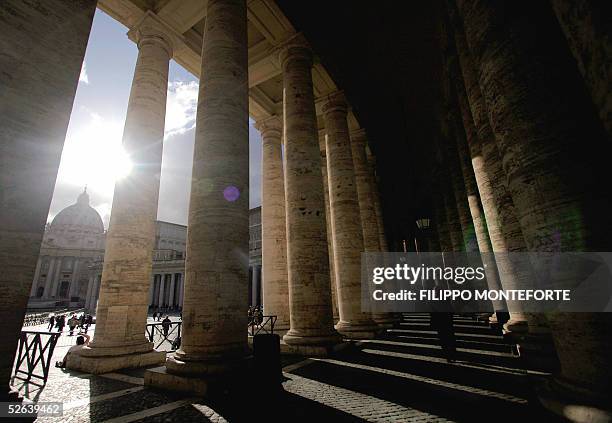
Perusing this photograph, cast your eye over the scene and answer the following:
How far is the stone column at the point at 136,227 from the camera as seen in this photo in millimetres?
10758

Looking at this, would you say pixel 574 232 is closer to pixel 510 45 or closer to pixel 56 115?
pixel 510 45

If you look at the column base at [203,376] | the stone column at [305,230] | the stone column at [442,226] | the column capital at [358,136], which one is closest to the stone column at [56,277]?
the column capital at [358,136]

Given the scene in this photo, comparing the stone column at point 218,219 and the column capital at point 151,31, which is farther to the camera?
the column capital at point 151,31

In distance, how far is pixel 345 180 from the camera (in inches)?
691

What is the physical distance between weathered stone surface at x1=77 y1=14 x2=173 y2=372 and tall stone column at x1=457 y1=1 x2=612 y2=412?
1253cm

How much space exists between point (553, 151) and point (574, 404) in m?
3.34

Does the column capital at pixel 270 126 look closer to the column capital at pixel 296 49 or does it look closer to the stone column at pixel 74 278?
the column capital at pixel 296 49

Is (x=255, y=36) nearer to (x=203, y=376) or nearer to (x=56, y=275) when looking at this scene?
(x=203, y=376)

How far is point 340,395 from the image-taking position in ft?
23.0

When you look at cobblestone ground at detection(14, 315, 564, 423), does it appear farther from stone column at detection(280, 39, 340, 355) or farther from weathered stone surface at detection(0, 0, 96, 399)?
weathered stone surface at detection(0, 0, 96, 399)

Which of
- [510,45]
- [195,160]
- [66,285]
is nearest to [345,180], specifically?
[195,160]

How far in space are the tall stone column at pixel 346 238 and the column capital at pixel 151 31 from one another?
33.7ft

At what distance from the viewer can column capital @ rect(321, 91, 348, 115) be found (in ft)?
63.5

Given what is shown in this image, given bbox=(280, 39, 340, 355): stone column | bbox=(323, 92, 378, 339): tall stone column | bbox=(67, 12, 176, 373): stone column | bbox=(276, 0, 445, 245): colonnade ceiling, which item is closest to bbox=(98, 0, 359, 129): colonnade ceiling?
bbox=(67, 12, 176, 373): stone column
